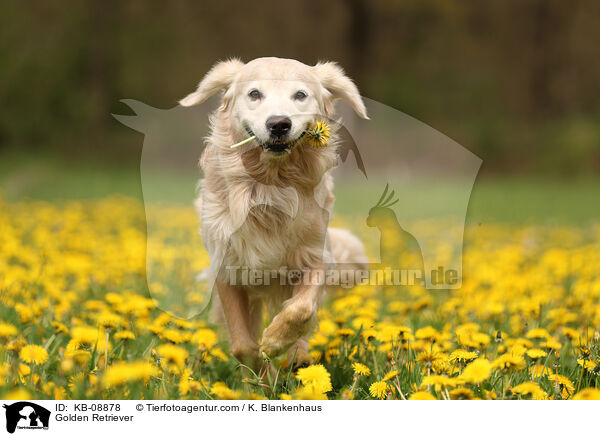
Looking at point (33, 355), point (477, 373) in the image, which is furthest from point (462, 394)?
point (33, 355)

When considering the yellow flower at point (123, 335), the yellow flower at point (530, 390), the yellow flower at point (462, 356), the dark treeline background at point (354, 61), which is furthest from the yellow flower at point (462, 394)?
the dark treeline background at point (354, 61)

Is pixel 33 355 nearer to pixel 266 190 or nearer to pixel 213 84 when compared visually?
pixel 266 190

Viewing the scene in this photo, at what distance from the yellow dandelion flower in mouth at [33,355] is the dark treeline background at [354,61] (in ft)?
21.8

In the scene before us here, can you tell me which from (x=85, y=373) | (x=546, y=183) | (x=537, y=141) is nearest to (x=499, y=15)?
(x=537, y=141)

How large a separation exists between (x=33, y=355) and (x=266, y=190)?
1.08m

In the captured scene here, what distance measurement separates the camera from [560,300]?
329cm

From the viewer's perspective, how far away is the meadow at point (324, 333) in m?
1.83

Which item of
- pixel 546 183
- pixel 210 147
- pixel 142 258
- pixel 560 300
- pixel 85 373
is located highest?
pixel 546 183

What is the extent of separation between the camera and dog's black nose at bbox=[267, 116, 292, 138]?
7.20 feet

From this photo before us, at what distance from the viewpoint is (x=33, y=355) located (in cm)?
193
